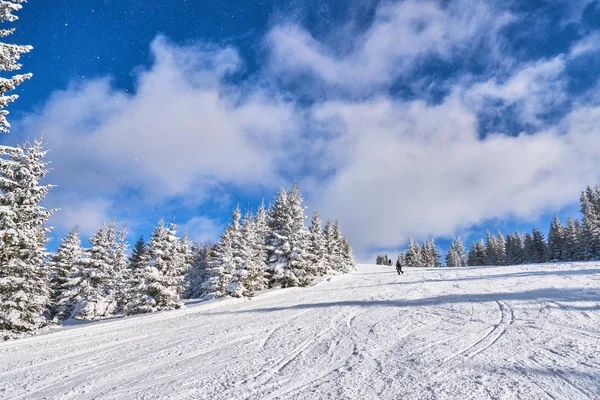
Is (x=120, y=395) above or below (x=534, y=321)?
below

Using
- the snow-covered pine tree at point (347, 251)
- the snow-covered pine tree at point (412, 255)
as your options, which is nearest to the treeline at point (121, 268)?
the snow-covered pine tree at point (347, 251)

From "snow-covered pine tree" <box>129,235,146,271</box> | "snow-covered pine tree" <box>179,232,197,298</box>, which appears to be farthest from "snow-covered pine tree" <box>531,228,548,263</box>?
"snow-covered pine tree" <box>129,235,146,271</box>

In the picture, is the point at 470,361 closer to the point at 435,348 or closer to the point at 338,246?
the point at 435,348

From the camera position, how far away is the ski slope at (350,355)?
16.2ft

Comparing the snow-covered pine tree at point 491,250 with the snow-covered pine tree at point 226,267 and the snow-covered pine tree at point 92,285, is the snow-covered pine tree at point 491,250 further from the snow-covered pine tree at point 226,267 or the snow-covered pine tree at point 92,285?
the snow-covered pine tree at point 92,285

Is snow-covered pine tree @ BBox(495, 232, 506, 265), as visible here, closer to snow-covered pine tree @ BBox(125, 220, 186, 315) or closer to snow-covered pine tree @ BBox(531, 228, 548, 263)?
snow-covered pine tree @ BBox(531, 228, 548, 263)

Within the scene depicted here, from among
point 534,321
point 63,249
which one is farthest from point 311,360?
point 63,249

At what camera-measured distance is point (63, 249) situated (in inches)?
1126

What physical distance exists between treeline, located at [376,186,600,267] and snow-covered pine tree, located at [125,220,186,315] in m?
38.9

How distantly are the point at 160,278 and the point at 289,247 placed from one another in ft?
34.5

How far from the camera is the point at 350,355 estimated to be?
268 inches

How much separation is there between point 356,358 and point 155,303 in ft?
65.4

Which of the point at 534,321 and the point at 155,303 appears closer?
the point at 534,321

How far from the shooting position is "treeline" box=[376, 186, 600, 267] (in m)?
51.6
